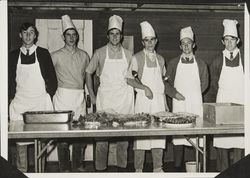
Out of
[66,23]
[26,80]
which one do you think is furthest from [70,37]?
[26,80]

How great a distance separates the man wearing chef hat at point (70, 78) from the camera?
2848 millimetres

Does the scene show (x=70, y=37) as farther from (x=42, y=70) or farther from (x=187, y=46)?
(x=187, y=46)

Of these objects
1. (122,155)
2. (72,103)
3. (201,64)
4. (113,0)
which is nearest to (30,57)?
(72,103)

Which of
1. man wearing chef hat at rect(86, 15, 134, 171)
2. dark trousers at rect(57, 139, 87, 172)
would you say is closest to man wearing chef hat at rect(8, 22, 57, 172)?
dark trousers at rect(57, 139, 87, 172)

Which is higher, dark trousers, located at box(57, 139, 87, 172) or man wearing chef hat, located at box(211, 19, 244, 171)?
man wearing chef hat, located at box(211, 19, 244, 171)

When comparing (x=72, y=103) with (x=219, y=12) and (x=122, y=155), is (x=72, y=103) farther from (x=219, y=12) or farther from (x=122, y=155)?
(x=219, y=12)

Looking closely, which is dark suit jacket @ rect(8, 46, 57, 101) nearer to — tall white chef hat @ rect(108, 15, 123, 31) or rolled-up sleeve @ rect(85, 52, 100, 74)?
rolled-up sleeve @ rect(85, 52, 100, 74)

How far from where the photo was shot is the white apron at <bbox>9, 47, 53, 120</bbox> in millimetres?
2641

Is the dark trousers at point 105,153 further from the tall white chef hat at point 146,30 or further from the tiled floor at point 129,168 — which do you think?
the tall white chef hat at point 146,30

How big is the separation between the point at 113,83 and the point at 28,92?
1.91 ft

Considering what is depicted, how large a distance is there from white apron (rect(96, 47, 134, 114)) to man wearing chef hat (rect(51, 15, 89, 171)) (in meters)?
0.16

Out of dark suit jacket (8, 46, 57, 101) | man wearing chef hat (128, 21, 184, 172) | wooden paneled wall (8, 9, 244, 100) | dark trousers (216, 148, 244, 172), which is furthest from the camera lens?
wooden paneled wall (8, 9, 244, 100)

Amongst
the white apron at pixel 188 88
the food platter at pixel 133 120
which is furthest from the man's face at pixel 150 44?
the food platter at pixel 133 120

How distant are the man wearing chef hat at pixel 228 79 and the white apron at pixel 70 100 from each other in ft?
3.04
